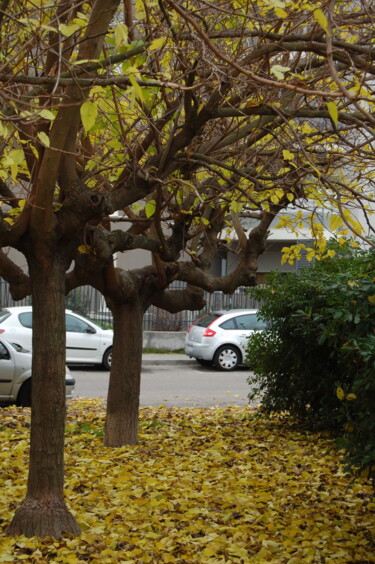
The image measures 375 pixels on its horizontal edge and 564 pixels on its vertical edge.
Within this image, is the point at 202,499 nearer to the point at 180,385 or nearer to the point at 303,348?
the point at 303,348

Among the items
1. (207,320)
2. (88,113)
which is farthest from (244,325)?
(88,113)

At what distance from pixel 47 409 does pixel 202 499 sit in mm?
1777

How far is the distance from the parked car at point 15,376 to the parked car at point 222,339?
856 centimetres

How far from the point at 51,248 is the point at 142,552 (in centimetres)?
222

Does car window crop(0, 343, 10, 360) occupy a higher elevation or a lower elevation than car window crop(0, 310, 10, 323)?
lower

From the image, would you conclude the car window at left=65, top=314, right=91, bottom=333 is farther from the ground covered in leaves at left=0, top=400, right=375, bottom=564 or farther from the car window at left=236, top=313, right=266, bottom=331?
the ground covered in leaves at left=0, top=400, right=375, bottom=564

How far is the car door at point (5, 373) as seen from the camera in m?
12.0

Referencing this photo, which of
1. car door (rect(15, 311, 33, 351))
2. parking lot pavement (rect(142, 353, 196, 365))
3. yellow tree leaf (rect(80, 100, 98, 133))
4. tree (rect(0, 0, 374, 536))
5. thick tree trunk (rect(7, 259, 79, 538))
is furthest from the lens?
parking lot pavement (rect(142, 353, 196, 365))

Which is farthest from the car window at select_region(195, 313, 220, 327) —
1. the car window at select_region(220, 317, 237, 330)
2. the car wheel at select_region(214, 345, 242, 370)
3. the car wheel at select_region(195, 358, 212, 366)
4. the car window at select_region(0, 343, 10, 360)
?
the car window at select_region(0, 343, 10, 360)

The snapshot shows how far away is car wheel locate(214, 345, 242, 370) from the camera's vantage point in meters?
20.6

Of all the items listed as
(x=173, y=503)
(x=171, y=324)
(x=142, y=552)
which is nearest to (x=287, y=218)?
(x=173, y=503)

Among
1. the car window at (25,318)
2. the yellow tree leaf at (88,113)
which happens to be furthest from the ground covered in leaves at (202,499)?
the car window at (25,318)

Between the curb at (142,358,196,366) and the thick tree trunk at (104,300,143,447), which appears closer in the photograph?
the thick tree trunk at (104,300,143,447)

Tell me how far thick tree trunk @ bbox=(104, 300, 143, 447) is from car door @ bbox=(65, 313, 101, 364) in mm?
10533
